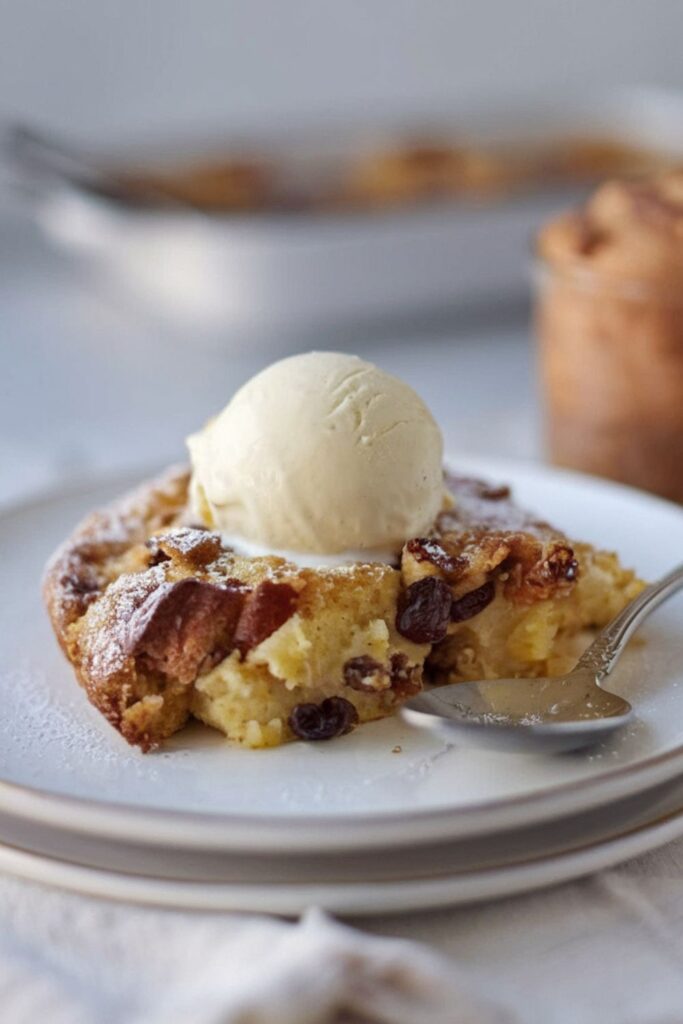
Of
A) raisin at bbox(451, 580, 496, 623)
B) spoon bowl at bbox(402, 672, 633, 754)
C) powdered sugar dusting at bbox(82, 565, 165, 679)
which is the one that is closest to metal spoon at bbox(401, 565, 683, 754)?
spoon bowl at bbox(402, 672, 633, 754)

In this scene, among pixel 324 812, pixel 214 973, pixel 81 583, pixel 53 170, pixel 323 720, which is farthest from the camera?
pixel 53 170

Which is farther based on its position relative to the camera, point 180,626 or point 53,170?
point 53,170

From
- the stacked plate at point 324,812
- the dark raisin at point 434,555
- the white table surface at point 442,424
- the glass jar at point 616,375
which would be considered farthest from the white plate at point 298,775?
the glass jar at point 616,375

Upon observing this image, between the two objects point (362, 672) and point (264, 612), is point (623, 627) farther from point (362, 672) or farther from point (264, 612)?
point (264, 612)

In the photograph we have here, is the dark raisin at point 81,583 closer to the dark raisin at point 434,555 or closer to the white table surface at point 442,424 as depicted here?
the dark raisin at point 434,555

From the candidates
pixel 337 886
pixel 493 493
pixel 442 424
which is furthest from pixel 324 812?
pixel 442 424

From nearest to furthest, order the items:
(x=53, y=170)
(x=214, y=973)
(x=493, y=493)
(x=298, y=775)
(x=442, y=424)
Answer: (x=214, y=973)
(x=298, y=775)
(x=493, y=493)
(x=442, y=424)
(x=53, y=170)

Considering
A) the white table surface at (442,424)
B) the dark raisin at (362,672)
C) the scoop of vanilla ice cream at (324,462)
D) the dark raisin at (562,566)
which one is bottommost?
the white table surface at (442,424)

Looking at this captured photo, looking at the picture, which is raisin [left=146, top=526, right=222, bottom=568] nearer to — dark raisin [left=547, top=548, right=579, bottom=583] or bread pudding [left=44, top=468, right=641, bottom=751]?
bread pudding [left=44, top=468, right=641, bottom=751]
